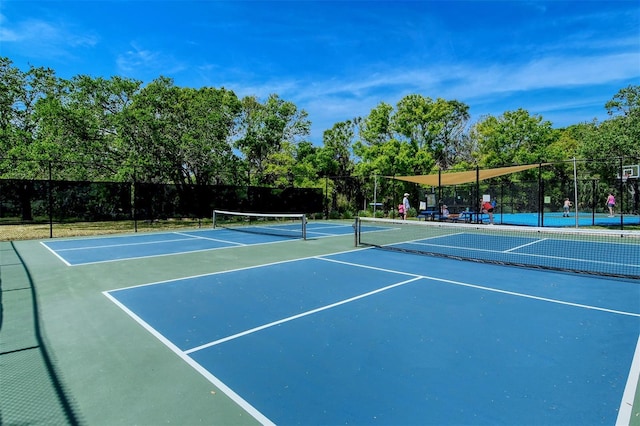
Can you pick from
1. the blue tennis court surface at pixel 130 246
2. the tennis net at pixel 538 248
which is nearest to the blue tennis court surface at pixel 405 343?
the tennis net at pixel 538 248

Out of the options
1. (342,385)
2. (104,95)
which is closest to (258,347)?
(342,385)

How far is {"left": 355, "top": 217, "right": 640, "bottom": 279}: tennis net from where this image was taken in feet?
25.1

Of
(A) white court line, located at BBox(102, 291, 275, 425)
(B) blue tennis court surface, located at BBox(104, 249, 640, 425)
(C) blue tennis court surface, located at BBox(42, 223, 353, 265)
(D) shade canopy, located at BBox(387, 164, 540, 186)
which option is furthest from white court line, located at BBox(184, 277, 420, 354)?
(D) shade canopy, located at BBox(387, 164, 540, 186)

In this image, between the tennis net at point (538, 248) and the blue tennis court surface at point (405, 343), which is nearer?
the blue tennis court surface at point (405, 343)

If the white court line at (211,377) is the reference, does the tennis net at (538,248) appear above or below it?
above

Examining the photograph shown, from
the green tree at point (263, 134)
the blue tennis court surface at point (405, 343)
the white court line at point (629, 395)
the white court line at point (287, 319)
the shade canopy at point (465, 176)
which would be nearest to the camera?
the white court line at point (629, 395)

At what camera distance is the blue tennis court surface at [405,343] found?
2.65 metres

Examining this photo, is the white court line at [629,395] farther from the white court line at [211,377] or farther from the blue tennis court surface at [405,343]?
the white court line at [211,377]

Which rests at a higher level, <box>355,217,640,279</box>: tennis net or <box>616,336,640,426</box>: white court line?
<box>355,217,640,279</box>: tennis net

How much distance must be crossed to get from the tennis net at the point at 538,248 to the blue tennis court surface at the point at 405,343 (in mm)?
1379

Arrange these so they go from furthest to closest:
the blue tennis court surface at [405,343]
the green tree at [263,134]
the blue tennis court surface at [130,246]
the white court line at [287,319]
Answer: the green tree at [263,134] → the blue tennis court surface at [130,246] → the white court line at [287,319] → the blue tennis court surface at [405,343]

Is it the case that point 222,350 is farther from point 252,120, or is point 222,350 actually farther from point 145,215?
point 252,120

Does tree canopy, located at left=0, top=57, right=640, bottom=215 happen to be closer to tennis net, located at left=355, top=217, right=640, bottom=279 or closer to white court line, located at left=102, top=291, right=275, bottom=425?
tennis net, located at left=355, top=217, right=640, bottom=279

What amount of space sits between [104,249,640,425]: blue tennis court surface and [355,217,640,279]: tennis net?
1379 millimetres
